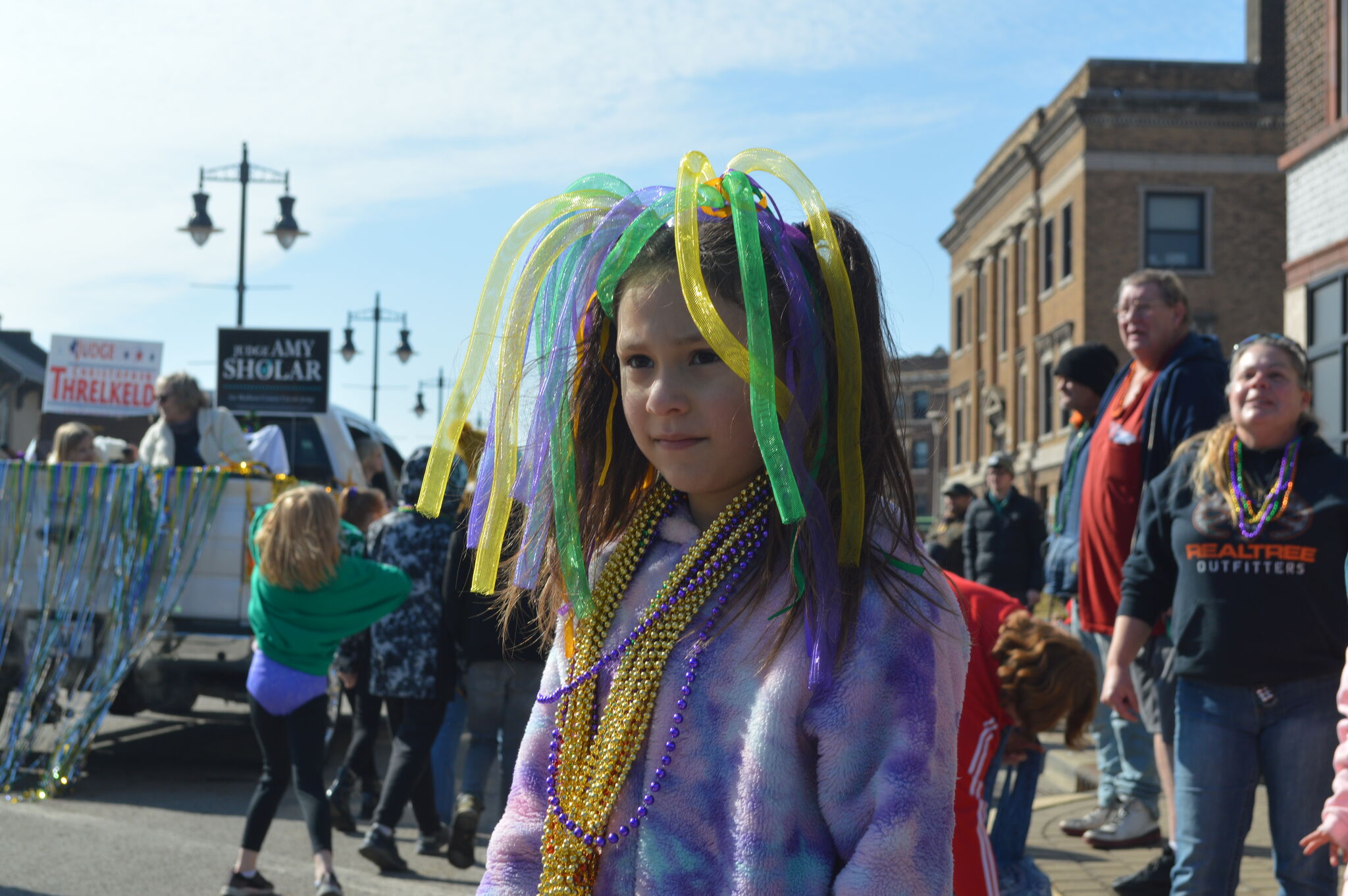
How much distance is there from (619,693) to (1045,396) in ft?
117

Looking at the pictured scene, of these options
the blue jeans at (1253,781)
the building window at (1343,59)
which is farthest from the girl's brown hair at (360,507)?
the building window at (1343,59)

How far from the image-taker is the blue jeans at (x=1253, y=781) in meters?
3.94

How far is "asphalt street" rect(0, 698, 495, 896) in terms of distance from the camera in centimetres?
592

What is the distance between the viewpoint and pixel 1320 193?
46.4 feet

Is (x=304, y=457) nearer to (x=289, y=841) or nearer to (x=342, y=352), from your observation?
(x=289, y=841)

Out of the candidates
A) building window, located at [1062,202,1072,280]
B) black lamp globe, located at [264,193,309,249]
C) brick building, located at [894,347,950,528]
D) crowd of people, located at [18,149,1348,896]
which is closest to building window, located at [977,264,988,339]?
brick building, located at [894,347,950,528]

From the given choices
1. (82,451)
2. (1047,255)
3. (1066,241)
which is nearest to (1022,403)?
(1047,255)

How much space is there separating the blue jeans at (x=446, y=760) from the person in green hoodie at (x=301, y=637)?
92 centimetres

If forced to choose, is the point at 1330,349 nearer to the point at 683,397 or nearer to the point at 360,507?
the point at 360,507

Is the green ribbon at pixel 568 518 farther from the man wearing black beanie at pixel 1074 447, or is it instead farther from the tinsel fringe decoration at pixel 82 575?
the tinsel fringe decoration at pixel 82 575

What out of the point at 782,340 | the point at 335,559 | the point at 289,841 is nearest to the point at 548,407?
the point at 782,340

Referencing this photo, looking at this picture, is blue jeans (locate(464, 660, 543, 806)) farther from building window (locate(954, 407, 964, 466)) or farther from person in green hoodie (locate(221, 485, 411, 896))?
building window (locate(954, 407, 964, 466))

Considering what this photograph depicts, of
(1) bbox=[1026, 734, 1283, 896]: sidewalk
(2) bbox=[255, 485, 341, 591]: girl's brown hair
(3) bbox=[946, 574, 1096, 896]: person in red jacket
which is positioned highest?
(2) bbox=[255, 485, 341, 591]: girl's brown hair

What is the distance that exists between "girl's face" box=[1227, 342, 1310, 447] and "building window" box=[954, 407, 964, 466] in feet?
134
